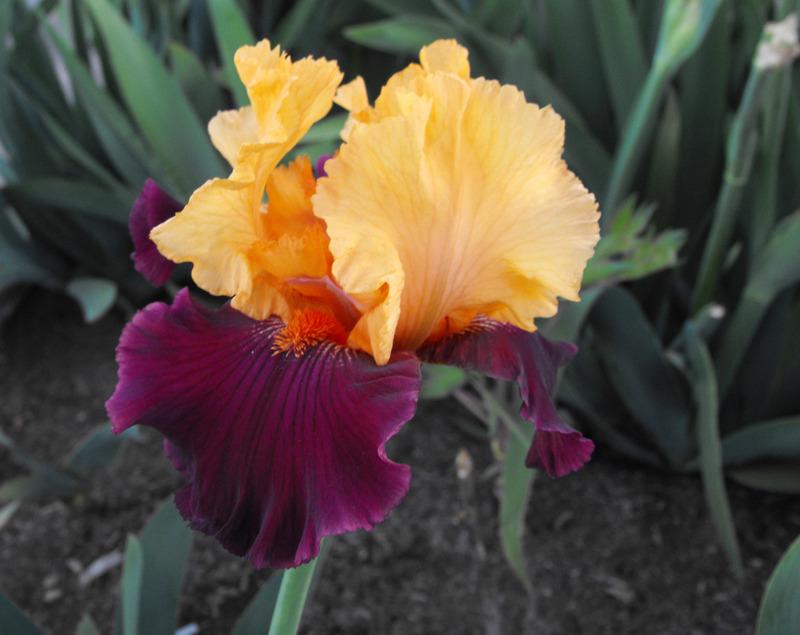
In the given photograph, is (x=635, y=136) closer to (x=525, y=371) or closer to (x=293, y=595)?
(x=525, y=371)

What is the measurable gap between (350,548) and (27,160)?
106 centimetres

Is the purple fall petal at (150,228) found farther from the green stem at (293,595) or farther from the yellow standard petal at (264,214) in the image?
the green stem at (293,595)

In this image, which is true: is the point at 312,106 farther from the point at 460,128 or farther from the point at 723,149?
the point at 723,149

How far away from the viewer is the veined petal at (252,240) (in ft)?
1.78

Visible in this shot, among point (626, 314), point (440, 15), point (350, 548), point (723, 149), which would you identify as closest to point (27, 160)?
point (440, 15)

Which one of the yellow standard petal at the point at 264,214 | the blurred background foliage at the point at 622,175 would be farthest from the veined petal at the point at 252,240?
the blurred background foliage at the point at 622,175

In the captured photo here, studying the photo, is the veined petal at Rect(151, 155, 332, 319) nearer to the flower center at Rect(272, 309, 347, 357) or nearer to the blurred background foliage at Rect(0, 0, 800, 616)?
the flower center at Rect(272, 309, 347, 357)

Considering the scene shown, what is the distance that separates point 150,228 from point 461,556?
759mm

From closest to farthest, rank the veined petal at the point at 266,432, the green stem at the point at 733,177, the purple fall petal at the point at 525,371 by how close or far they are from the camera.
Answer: the veined petal at the point at 266,432, the purple fall petal at the point at 525,371, the green stem at the point at 733,177

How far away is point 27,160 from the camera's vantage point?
1.71 meters

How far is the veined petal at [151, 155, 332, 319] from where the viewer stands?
543 mm

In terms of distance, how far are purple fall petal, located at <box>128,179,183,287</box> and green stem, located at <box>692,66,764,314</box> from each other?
2.46 feet

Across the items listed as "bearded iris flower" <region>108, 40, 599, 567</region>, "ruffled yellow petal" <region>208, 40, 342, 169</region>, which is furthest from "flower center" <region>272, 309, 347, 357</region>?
"ruffled yellow petal" <region>208, 40, 342, 169</region>

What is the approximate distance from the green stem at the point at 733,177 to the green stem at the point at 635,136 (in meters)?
0.11
